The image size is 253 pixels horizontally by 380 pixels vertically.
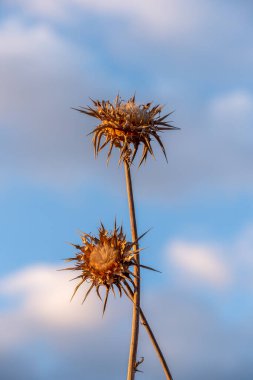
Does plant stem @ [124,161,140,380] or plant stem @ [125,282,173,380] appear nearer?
plant stem @ [124,161,140,380]

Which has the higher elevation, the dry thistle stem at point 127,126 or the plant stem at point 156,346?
the dry thistle stem at point 127,126

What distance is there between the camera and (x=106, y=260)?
1482 centimetres

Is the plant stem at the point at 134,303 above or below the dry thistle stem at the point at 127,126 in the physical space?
below

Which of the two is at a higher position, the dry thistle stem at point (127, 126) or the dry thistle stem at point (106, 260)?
the dry thistle stem at point (127, 126)

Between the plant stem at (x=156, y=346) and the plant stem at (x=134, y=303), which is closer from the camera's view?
the plant stem at (x=134, y=303)

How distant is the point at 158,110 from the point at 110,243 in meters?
3.20

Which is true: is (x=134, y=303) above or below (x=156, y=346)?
above

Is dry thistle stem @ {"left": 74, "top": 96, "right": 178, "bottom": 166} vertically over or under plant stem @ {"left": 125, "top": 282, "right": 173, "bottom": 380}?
over

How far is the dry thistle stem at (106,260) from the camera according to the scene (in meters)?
14.7

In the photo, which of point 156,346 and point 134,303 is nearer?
point 134,303

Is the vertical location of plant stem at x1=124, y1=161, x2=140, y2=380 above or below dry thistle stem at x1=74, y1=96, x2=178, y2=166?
below

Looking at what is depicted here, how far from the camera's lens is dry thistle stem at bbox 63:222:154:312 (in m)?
14.7

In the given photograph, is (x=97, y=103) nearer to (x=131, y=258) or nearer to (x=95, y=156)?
A: (x=95, y=156)

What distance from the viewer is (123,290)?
577 inches
